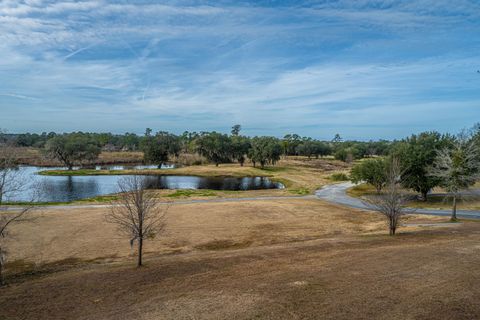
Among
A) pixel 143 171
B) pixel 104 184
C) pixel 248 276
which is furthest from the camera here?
pixel 143 171

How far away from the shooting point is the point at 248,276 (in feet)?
57.3

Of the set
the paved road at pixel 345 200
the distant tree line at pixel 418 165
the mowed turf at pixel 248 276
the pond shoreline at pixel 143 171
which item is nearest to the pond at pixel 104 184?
the pond shoreline at pixel 143 171

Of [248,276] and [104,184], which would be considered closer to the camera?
[248,276]

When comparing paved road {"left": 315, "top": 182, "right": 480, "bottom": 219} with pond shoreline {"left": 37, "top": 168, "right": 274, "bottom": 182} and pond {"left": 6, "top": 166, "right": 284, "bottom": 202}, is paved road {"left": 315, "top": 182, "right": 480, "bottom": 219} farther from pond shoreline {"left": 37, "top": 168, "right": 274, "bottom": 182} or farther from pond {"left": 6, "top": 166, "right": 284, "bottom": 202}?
pond shoreline {"left": 37, "top": 168, "right": 274, "bottom": 182}

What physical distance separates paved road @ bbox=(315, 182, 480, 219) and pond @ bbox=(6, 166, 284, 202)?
14353 mm

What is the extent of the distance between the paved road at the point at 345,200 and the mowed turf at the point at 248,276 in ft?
33.5

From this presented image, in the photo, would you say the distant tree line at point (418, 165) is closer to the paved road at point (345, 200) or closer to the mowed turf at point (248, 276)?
the paved road at point (345, 200)

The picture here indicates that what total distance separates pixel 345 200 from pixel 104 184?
52.2m

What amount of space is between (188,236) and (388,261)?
17845 mm

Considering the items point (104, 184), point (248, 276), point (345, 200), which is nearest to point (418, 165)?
point (345, 200)

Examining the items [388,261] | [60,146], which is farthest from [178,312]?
[60,146]

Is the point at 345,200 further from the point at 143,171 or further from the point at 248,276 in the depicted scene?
the point at 143,171

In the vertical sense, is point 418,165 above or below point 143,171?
above

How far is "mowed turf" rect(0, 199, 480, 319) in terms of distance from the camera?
13.4 m
